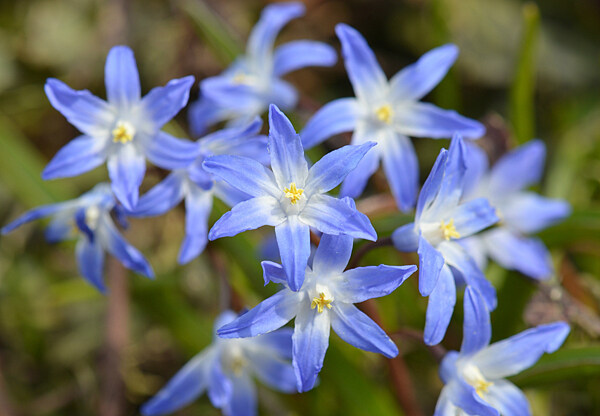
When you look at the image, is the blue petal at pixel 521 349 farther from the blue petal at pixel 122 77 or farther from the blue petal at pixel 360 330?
the blue petal at pixel 122 77

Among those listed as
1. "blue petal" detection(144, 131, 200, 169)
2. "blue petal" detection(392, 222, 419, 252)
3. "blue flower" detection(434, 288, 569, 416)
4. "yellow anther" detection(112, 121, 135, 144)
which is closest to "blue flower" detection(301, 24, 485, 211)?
"blue petal" detection(392, 222, 419, 252)

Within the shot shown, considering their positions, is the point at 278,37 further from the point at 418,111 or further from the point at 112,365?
the point at 112,365

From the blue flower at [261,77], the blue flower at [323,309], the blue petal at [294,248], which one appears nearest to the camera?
the blue petal at [294,248]

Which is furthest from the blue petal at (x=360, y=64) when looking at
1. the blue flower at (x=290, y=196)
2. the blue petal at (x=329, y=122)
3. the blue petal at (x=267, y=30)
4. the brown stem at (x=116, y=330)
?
the brown stem at (x=116, y=330)

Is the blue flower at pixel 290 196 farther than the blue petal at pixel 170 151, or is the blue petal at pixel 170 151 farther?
the blue petal at pixel 170 151

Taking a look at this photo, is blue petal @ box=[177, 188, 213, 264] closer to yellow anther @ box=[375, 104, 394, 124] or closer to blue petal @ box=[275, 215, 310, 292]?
blue petal @ box=[275, 215, 310, 292]

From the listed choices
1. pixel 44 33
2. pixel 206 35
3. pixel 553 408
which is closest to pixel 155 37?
pixel 44 33

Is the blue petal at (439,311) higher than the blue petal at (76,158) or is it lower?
lower
